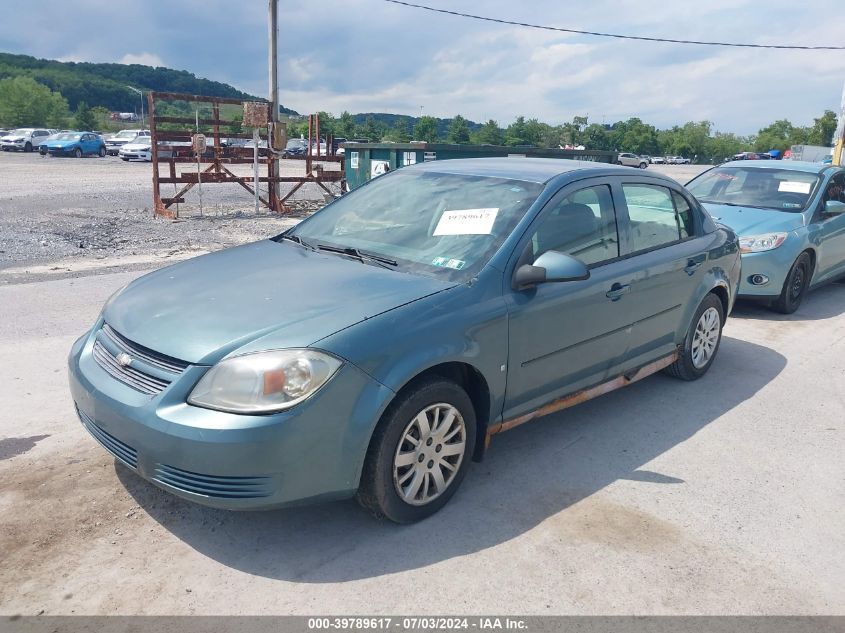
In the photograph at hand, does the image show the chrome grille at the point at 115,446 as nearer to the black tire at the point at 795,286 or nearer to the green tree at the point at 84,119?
the black tire at the point at 795,286

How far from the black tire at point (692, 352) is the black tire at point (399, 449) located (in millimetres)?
2524

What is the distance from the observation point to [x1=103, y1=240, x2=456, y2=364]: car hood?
118 inches

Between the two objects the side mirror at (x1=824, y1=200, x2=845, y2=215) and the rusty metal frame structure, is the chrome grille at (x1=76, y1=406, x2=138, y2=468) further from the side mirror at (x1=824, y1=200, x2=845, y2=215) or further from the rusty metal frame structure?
the rusty metal frame structure

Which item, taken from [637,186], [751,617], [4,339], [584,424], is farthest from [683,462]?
[4,339]

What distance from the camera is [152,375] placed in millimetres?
3025

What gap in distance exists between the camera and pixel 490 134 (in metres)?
61.0

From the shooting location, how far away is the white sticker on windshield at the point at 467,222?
3.86m

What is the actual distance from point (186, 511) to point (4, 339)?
3.36 m

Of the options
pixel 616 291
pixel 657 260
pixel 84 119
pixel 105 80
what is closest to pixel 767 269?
pixel 657 260

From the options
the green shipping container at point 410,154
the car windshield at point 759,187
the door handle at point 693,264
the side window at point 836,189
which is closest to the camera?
the door handle at point 693,264

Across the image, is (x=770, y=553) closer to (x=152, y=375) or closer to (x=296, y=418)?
(x=296, y=418)

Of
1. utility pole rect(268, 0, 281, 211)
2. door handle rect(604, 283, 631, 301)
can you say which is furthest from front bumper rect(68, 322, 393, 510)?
utility pole rect(268, 0, 281, 211)

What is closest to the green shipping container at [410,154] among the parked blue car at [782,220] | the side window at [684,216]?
the parked blue car at [782,220]

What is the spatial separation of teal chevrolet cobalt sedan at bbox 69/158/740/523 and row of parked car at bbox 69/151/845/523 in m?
0.01
